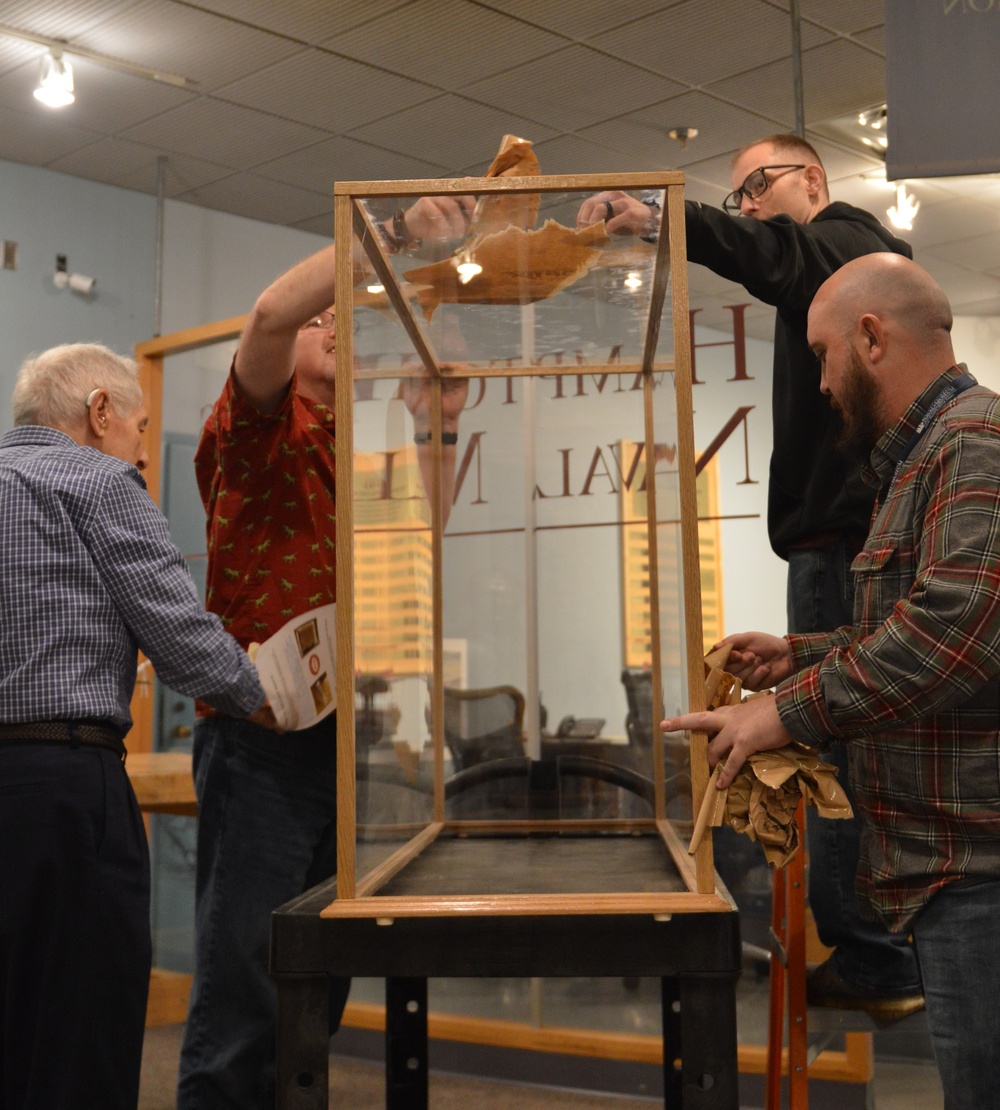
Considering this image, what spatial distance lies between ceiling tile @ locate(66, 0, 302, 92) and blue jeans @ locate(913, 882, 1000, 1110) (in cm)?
347

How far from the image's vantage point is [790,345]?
1999mm

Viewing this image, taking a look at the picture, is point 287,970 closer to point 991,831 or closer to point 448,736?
point 991,831

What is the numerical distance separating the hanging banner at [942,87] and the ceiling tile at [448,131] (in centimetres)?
233

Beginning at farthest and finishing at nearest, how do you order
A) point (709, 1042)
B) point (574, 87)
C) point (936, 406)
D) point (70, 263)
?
point (70, 263) → point (574, 87) → point (936, 406) → point (709, 1042)

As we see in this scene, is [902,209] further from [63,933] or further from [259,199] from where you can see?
[63,933]

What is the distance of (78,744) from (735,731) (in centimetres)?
100

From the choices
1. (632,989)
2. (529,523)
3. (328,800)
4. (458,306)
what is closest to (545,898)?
(328,800)

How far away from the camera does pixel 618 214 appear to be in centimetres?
137

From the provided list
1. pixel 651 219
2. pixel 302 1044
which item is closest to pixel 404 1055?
pixel 302 1044

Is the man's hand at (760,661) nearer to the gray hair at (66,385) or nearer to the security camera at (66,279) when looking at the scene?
the gray hair at (66,385)

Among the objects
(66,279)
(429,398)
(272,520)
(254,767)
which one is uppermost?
(66,279)

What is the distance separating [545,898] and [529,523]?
239 centimetres

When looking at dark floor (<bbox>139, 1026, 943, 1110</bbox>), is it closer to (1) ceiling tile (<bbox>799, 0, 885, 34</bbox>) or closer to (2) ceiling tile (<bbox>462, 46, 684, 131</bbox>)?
(1) ceiling tile (<bbox>799, 0, 885, 34</bbox>)

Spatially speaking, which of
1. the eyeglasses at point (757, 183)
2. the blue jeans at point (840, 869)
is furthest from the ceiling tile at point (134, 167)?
the blue jeans at point (840, 869)
